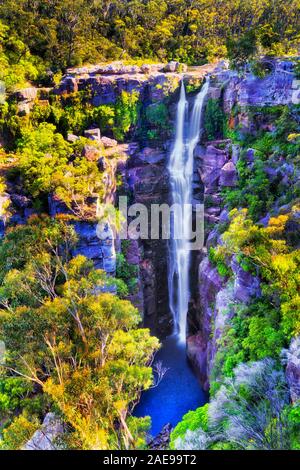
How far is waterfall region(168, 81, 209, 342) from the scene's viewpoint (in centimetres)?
2644

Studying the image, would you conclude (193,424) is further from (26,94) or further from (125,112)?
(26,94)

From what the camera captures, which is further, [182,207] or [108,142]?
[182,207]

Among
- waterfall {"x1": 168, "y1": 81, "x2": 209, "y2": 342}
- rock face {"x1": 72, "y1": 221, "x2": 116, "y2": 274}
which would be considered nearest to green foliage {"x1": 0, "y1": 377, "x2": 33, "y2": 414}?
rock face {"x1": 72, "y1": 221, "x2": 116, "y2": 274}

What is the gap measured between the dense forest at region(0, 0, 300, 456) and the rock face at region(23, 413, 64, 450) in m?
0.17

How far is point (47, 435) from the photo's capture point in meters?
12.1

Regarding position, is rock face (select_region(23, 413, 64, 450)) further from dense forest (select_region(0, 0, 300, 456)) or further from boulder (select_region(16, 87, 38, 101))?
boulder (select_region(16, 87, 38, 101))

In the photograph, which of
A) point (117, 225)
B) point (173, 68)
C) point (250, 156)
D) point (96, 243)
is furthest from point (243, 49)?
point (96, 243)

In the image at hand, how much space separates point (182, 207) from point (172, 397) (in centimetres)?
1305

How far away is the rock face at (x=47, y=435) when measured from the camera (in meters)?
11.5
